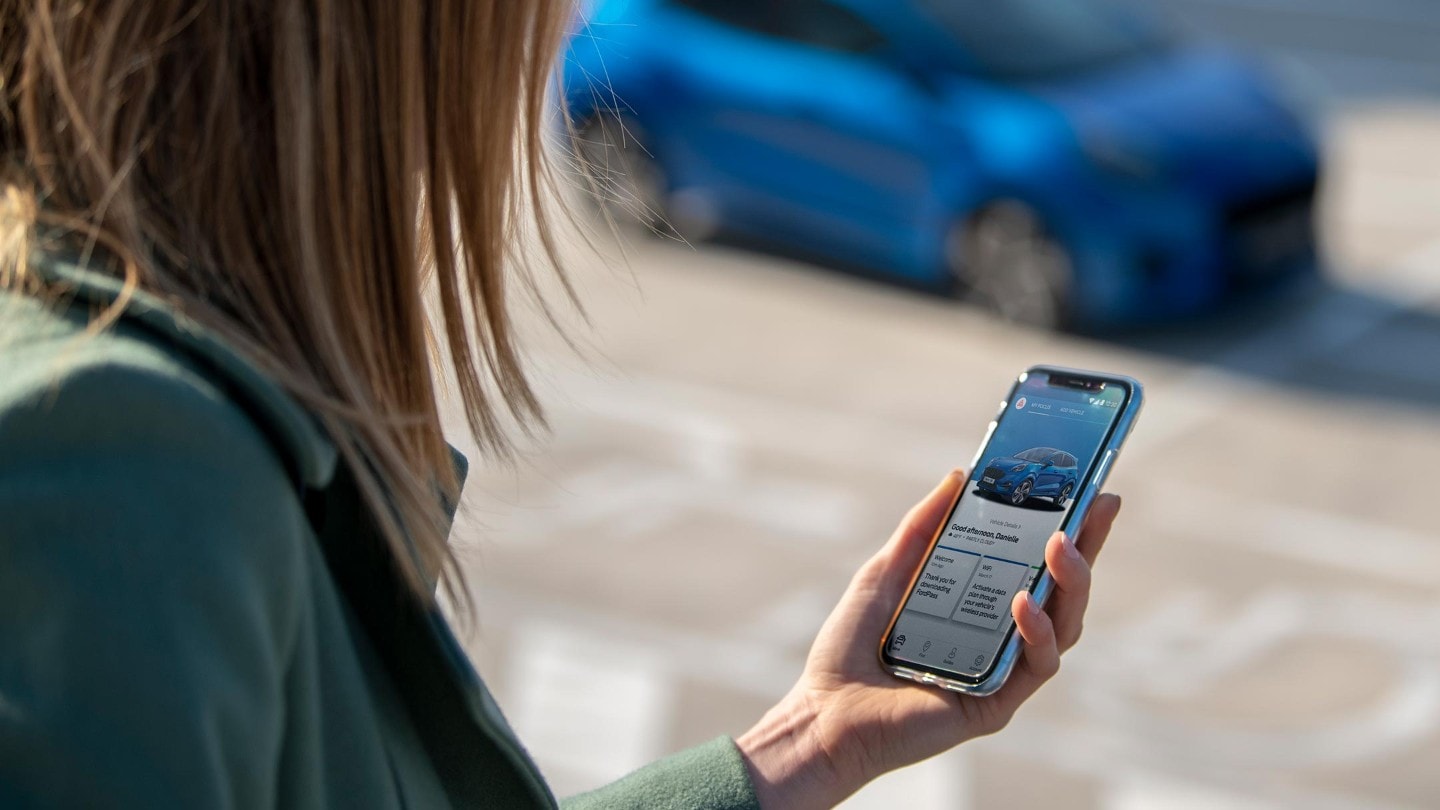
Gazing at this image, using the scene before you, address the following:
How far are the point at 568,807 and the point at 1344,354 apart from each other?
23.5 ft

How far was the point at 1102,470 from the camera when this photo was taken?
6.64 ft

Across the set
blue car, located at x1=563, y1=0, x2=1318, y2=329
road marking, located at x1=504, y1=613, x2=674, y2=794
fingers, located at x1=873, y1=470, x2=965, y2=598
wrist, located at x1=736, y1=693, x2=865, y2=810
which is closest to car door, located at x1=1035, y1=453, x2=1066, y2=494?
fingers, located at x1=873, y1=470, x2=965, y2=598

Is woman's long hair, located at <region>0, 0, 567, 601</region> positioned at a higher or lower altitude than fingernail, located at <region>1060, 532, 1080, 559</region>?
higher

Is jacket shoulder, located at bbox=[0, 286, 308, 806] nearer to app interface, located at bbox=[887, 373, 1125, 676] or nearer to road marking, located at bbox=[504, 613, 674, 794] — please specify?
app interface, located at bbox=[887, 373, 1125, 676]

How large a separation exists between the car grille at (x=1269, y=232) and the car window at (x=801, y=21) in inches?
82.9

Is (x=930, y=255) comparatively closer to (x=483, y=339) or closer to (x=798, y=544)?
(x=798, y=544)

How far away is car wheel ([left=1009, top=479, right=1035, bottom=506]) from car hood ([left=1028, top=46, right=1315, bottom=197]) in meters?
5.92

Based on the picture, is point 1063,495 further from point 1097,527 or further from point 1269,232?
point 1269,232

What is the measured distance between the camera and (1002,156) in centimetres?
782

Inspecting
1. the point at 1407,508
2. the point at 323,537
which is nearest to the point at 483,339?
the point at 323,537

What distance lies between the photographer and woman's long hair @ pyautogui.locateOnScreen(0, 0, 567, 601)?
1080 millimetres

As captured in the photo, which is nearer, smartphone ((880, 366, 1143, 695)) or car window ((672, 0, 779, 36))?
smartphone ((880, 366, 1143, 695))

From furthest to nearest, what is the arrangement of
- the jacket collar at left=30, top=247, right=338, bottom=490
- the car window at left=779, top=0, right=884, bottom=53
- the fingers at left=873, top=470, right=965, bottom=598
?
the car window at left=779, top=0, right=884, bottom=53 → the fingers at left=873, top=470, right=965, bottom=598 → the jacket collar at left=30, top=247, right=338, bottom=490

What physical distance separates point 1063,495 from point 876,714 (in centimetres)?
41
